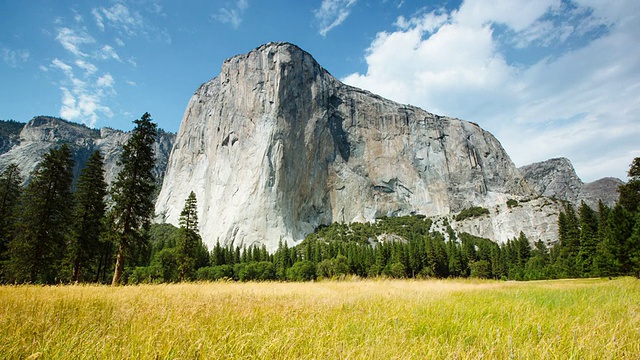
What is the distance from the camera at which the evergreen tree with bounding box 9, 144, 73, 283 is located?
2373cm

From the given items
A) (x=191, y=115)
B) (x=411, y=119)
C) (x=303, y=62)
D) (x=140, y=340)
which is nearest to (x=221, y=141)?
(x=191, y=115)

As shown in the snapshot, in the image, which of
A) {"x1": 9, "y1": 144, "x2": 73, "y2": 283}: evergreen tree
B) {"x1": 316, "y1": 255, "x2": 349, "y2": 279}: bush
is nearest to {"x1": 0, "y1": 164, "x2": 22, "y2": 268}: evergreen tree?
{"x1": 9, "y1": 144, "x2": 73, "y2": 283}: evergreen tree

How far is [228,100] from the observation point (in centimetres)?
13912

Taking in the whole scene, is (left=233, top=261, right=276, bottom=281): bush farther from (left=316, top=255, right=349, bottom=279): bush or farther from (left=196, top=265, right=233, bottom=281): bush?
(left=316, top=255, right=349, bottom=279): bush

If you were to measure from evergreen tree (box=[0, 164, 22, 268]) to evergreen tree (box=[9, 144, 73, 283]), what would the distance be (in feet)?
13.0

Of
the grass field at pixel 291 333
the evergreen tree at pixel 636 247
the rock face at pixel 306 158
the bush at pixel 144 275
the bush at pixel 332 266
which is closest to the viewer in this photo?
the grass field at pixel 291 333

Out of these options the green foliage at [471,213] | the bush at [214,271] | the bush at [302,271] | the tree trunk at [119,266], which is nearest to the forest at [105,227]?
the tree trunk at [119,266]

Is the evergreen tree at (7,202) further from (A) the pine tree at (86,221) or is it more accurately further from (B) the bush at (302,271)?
(B) the bush at (302,271)

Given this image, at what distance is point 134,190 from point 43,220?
9665 mm

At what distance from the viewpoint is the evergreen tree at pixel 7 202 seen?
2792 centimetres

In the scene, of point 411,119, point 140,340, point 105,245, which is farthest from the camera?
point 411,119

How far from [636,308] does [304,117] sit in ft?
446

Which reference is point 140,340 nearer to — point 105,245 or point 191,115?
point 105,245

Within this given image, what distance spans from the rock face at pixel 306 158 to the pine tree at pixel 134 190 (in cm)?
8589
